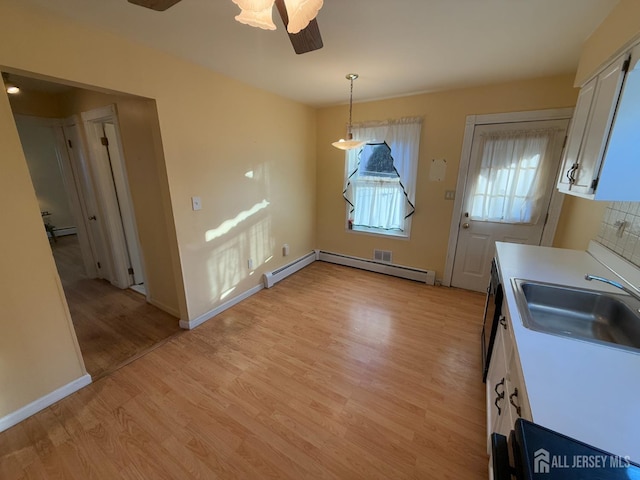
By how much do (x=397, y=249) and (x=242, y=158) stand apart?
7.93 ft

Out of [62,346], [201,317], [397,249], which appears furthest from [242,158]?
[397,249]

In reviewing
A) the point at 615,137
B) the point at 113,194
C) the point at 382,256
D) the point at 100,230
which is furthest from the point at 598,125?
the point at 100,230

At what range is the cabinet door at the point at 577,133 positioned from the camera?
5.38 ft

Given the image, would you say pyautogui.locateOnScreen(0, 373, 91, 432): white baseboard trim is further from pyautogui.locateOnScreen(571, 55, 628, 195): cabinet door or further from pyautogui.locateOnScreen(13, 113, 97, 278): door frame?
pyautogui.locateOnScreen(571, 55, 628, 195): cabinet door

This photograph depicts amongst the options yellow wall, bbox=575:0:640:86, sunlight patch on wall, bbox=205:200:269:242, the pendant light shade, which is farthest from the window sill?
the pendant light shade

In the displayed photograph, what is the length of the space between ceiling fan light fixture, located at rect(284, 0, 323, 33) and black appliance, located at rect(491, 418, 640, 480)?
57.0 inches

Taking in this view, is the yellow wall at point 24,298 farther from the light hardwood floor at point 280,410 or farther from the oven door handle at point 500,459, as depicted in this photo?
the oven door handle at point 500,459

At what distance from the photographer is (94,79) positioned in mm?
1728

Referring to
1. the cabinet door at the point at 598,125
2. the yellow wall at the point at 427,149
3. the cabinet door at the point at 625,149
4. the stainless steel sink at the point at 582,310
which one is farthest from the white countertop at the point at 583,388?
the yellow wall at the point at 427,149

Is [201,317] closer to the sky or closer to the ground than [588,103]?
closer to the ground

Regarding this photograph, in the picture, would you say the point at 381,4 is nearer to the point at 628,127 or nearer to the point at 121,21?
the point at 628,127

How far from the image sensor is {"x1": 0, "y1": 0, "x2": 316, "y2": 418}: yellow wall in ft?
4.92

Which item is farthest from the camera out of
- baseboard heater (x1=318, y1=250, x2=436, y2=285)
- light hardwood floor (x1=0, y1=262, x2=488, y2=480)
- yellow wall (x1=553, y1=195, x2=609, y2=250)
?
baseboard heater (x1=318, y1=250, x2=436, y2=285)

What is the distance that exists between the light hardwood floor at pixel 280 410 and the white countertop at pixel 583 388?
89 cm
